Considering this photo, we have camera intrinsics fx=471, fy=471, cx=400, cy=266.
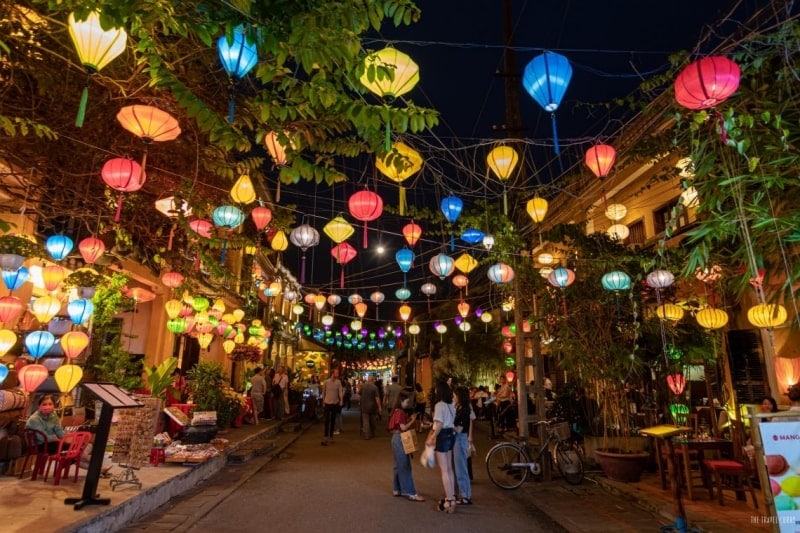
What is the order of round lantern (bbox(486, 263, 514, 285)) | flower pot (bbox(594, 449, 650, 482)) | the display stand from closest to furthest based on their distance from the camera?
1. the display stand
2. flower pot (bbox(594, 449, 650, 482))
3. round lantern (bbox(486, 263, 514, 285))

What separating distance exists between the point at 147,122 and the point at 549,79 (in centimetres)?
511

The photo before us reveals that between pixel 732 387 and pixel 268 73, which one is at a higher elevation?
pixel 268 73

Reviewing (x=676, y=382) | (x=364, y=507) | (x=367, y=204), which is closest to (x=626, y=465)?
(x=676, y=382)

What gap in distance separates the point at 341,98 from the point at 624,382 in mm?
8566

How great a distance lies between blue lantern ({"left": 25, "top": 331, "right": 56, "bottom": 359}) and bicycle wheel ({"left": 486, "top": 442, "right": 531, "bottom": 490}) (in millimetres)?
8448

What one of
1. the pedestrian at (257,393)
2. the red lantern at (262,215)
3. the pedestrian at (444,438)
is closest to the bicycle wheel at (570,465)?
the pedestrian at (444,438)

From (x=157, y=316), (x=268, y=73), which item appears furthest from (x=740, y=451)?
(x=157, y=316)

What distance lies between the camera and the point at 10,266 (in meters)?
7.88

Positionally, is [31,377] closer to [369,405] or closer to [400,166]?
[400,166]

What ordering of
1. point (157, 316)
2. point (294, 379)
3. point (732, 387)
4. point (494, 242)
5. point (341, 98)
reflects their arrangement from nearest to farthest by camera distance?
point (341, 98) → point (494, 242) → point (732, 387) → point (157, 316) → point (294, 379)

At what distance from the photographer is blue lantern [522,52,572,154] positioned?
20.2 ft

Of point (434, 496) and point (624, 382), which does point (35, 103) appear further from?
point (624, 382)

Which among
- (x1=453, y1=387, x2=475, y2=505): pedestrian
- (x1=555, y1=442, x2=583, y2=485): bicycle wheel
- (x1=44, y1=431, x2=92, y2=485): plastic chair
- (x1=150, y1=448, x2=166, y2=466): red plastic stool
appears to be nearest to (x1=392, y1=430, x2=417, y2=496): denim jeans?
(x1=453, y1=387, x2=475, y2=505): pedestrian

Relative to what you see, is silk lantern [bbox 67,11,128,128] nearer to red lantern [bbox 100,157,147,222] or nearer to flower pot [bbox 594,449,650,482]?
red lantern [bbox 100,157,147,222]
